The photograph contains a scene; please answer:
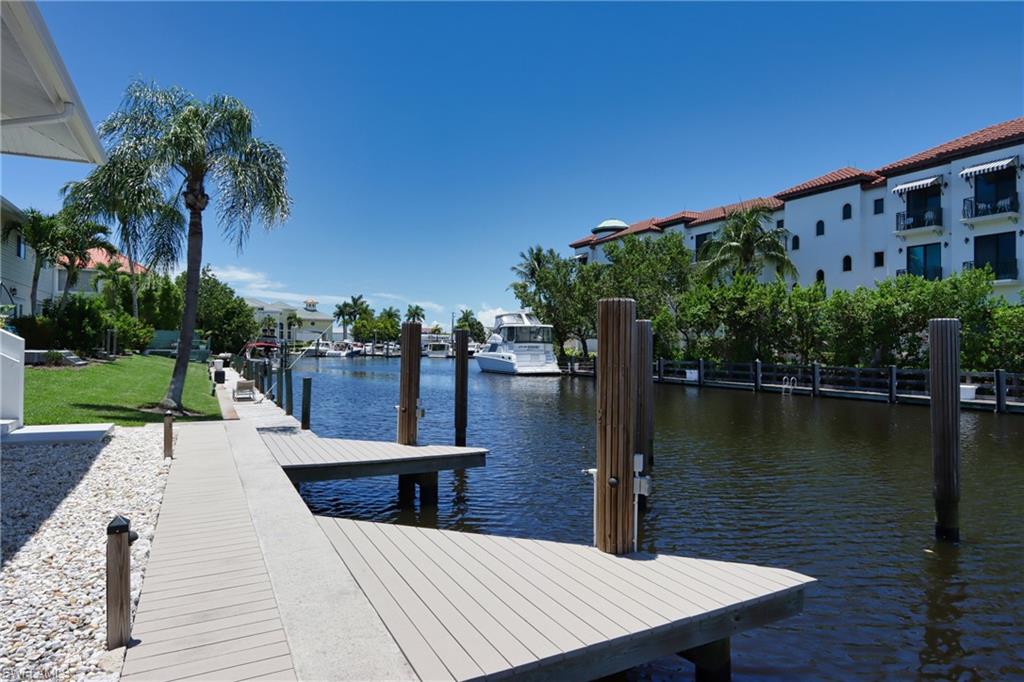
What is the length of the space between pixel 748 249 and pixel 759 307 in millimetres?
9025

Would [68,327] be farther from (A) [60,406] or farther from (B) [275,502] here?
(B) [275,502]

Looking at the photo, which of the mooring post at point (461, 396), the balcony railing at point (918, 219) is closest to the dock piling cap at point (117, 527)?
the mooring post at point (461, 396)

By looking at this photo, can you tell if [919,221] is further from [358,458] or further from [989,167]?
[358,458]

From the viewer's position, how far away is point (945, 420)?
28.1ft

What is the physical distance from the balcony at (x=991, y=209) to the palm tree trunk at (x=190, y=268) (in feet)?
122

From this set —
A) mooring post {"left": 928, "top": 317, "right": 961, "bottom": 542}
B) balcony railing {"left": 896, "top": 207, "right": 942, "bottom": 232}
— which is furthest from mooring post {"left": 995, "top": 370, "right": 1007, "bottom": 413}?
mooring post {"left": 928, "top": 317, "right": 961, "bottom": 542}

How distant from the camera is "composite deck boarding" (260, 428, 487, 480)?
985cm

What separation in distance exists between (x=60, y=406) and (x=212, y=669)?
14.0 metres

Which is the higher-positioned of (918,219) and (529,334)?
(918,219)

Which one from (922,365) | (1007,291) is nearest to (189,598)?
(922,365)

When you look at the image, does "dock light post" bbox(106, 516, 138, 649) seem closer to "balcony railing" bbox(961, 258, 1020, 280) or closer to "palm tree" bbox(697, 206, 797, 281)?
"balcony railing" bbox(961, 258, 1020, 280)

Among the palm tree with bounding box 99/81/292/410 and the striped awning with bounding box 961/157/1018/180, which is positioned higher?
the striped awning with bounding box 961/157/1018/180

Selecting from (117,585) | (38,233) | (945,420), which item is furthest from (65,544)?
(38,233)

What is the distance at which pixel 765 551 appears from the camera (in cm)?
840
